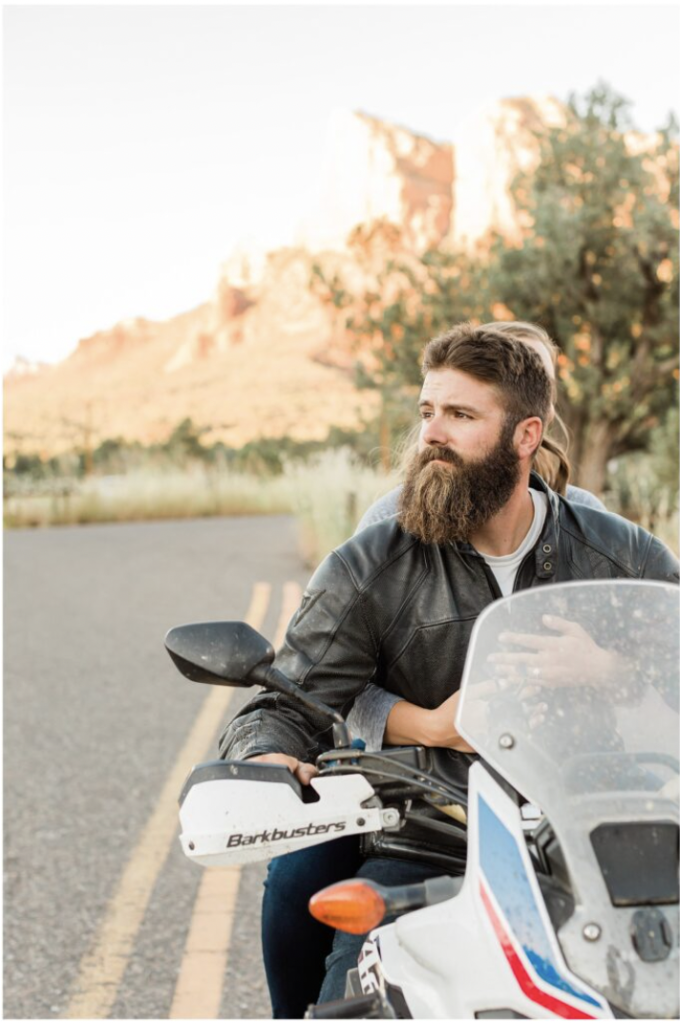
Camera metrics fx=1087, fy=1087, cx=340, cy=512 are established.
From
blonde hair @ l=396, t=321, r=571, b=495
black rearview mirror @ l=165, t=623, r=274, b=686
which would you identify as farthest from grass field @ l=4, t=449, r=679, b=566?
black rearview mirror @ l=165, t=623, r=274, b=686

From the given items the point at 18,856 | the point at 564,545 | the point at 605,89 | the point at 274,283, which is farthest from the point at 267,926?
the point at 274,283

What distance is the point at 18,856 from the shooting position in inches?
187

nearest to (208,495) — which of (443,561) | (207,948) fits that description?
(207,948)

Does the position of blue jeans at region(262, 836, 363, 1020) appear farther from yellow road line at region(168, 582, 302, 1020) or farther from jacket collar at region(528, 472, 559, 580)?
yellow road line at region(168, 582, 302, 1020)

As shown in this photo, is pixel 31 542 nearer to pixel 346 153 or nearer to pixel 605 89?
pixel 605 89

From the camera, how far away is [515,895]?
4.24 ft

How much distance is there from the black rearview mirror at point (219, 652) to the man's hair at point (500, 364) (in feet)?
2.87

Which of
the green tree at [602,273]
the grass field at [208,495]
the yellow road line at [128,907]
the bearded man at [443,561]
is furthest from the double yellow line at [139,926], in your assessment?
the green tree at [602,273]

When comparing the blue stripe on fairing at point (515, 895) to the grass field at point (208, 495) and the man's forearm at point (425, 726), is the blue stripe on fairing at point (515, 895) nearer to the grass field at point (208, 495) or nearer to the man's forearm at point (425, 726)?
the man's forearm at point (425, 726)

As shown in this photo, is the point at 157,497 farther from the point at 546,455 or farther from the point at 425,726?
the point at 425,726

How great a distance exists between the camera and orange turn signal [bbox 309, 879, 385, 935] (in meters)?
1.41

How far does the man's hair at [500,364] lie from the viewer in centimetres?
226

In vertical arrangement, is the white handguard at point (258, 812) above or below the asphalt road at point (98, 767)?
above

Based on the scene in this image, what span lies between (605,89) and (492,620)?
52.6 feet
